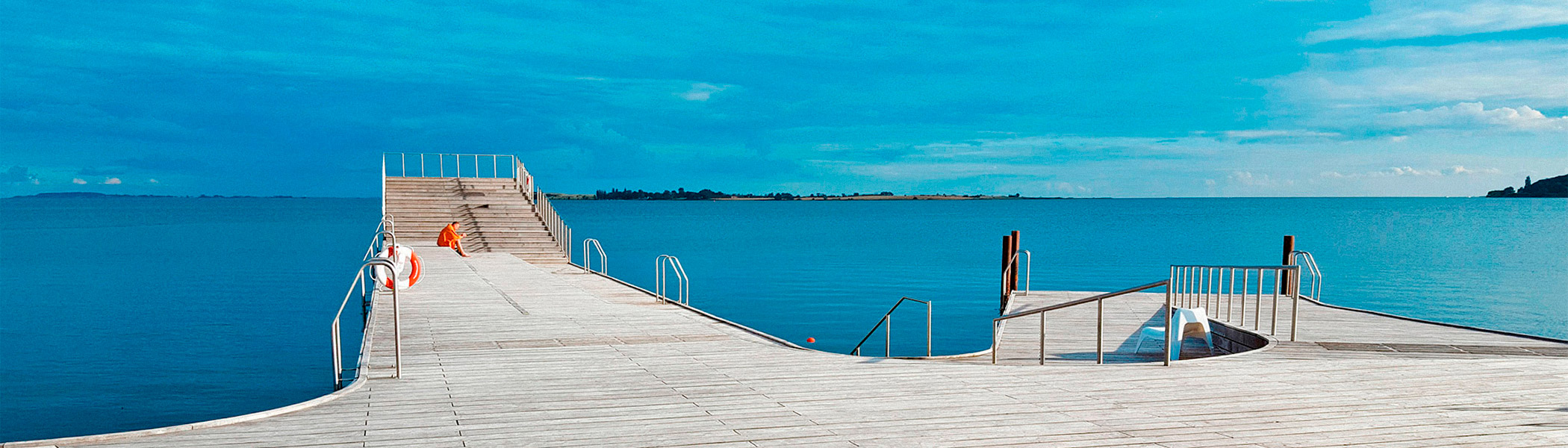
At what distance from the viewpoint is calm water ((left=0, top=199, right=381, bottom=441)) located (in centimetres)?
1495

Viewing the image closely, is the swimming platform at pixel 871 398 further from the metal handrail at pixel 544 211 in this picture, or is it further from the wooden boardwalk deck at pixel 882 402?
the metal handrail at pixel 544 211

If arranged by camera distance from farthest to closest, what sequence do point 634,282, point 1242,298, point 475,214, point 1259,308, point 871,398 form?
point 634,282
point 475,214
point 1259,308
point 1242,298
point 871,398

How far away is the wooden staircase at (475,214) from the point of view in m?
27.8

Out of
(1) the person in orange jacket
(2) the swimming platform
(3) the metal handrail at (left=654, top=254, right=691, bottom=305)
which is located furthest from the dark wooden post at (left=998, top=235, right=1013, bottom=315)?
(1) the person in orange jacket

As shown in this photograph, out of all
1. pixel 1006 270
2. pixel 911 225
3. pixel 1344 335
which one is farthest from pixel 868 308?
pixel 911 225

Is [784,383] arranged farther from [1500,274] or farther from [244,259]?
[244,259]

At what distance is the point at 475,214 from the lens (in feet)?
100

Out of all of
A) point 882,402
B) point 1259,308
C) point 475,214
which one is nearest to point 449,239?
point 475,214

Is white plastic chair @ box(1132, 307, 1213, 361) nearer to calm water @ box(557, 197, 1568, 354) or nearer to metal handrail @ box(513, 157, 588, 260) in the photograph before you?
calm water @ box(557, 197, 1568, 354)

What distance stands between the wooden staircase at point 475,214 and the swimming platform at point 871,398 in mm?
17871

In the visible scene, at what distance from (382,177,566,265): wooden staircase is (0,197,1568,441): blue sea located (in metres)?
3.65

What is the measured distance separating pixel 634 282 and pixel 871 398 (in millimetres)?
30710

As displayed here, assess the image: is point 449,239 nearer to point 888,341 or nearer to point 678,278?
point 678,278

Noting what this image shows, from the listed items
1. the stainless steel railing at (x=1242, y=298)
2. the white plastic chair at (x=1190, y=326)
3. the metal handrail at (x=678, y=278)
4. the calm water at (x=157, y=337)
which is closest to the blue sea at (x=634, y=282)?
the calm water at (x=157, y=337)
